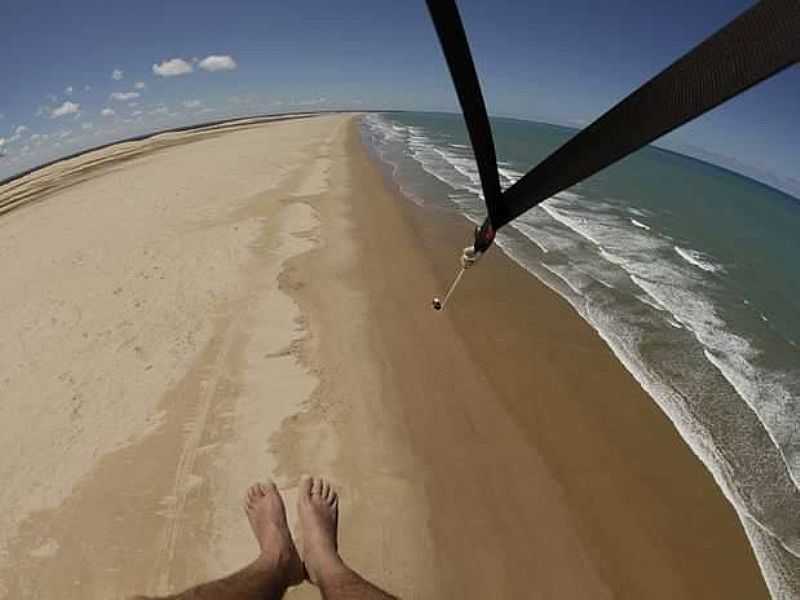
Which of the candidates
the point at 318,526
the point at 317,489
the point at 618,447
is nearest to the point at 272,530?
the point at 318,526

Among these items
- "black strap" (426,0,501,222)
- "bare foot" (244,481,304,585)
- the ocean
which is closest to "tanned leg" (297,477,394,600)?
"bare foot" (244,481,304,585)

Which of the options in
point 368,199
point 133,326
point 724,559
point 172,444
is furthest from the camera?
point 368,199

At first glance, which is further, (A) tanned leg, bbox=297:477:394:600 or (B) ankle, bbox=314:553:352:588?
(B) ankle, bbox=314:553:352:588

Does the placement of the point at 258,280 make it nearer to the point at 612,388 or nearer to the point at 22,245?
the point at 612,388

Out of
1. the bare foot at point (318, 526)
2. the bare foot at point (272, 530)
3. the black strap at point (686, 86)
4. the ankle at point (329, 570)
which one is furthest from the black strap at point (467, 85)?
the bare foot at point (272, 530)

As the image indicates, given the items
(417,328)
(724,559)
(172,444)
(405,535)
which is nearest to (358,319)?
(417,328)

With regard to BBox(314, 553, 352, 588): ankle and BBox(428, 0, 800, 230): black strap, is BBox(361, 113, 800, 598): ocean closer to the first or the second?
BBox(314, 553, 352, 588): ankle

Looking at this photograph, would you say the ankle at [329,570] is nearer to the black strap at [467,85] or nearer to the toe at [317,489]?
the toe at [317,489]
